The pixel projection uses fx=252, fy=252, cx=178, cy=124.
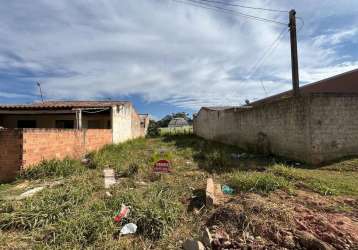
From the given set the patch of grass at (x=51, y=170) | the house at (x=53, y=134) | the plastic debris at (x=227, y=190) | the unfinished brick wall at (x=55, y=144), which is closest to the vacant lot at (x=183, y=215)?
the plastic debris at (x=227, y=190)

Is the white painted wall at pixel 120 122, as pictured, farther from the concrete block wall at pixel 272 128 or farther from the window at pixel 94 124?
the concrete block wall at pixel 272 128

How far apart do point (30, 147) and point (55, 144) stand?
1.19m

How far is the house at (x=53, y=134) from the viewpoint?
6957 mm

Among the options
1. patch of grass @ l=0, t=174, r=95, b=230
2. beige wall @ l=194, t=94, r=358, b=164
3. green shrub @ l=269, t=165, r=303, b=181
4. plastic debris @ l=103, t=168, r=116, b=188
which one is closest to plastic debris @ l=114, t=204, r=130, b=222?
patch of grass @ l=0, t=174, r=95, b=230

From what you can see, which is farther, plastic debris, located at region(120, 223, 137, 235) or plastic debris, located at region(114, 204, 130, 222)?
plastic debris, located at region(114, 204, 130, 222)

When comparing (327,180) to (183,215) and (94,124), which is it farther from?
(94,124)

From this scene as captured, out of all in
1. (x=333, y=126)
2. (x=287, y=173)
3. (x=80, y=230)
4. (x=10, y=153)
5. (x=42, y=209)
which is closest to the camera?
(x=80, y=230)

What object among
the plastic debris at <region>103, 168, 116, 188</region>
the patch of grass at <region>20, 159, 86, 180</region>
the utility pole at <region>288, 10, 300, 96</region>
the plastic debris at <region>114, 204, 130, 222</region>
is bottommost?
the plastic debris at <region>114, 204, 130, 222</region>

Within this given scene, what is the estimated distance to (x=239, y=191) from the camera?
5320mm

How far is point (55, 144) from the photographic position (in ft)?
27.3

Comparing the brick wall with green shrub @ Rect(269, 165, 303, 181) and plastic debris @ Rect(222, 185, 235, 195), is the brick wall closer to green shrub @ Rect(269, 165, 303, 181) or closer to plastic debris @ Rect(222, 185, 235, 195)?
plastic debris @ Rect(222, 185, 235, 195)

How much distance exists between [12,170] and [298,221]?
7.14 meters

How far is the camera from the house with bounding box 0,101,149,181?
22.8ft

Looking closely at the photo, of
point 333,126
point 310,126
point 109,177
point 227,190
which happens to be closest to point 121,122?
point 109,177
